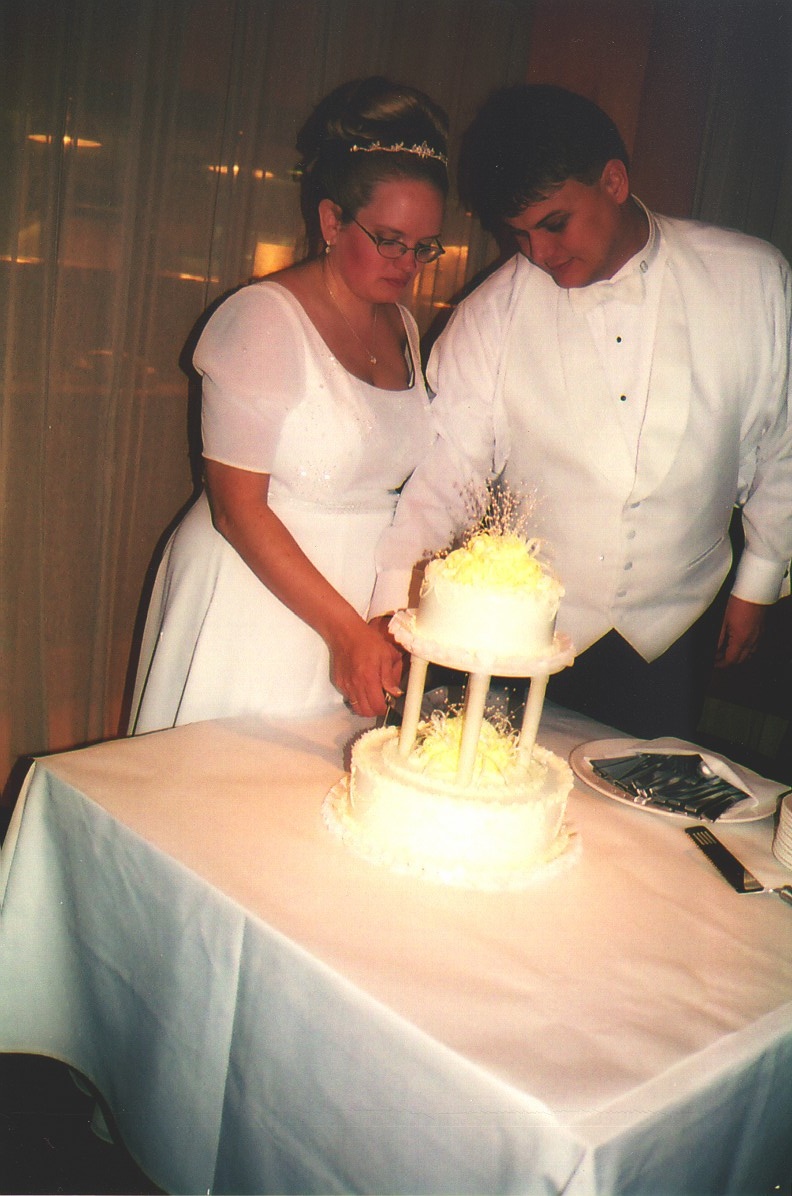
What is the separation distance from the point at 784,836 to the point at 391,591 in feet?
3.28

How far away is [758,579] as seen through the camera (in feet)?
8.38

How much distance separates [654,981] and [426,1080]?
31 centimetres

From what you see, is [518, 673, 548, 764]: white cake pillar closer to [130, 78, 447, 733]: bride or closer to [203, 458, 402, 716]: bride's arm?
[203, 458, 402, 716]: bride's arm

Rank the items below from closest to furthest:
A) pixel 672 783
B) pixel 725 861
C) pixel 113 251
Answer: pixel 725 861 < pixel 672 783 < pixel 113 251

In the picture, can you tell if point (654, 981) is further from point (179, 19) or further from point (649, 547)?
point (179, 19)

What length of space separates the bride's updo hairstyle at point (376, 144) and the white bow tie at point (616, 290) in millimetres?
412

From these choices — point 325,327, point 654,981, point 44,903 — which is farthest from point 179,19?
point 654,981

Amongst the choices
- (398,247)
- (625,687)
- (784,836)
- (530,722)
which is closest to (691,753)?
(784,836)

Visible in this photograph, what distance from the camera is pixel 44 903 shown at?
154 cm

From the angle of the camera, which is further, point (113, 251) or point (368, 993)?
point (113, 251)

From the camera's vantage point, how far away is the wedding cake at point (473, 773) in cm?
134

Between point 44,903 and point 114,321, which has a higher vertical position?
point 114,321

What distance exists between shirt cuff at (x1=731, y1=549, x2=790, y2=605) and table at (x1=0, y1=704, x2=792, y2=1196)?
1096mm

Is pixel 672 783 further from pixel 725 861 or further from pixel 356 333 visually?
pixel 356 333
